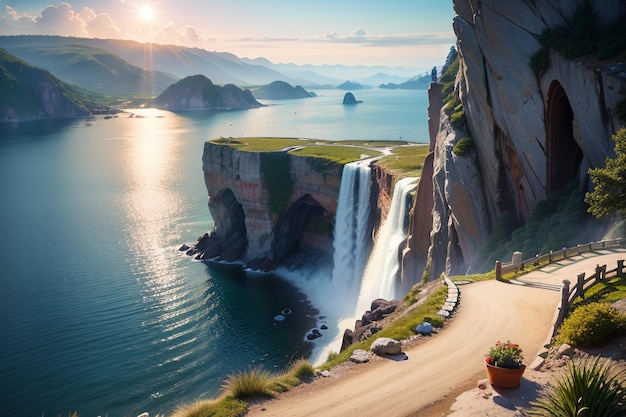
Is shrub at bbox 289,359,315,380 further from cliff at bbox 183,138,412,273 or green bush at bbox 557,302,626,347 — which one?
cliff at bbox 183,138,412,273

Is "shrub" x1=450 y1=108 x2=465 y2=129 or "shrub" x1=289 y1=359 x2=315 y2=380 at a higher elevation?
"shrub" x1=450 y1=108 x2=465 y2=129

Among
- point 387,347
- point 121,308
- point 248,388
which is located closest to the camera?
point 248,388

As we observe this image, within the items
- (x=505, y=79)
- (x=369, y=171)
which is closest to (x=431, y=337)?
(x=505, y=79)

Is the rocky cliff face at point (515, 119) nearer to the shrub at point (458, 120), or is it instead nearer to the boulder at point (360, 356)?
the shrub at point (458, 120)

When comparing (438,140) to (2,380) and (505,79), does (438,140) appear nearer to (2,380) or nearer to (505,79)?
(505,79)

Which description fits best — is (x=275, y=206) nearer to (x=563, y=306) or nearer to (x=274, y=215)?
(x=274, y=215)

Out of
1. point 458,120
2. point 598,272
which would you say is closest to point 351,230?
point 458,120

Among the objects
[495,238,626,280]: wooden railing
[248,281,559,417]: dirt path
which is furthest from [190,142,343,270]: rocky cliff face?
[248,281,559,417]: dirt path
